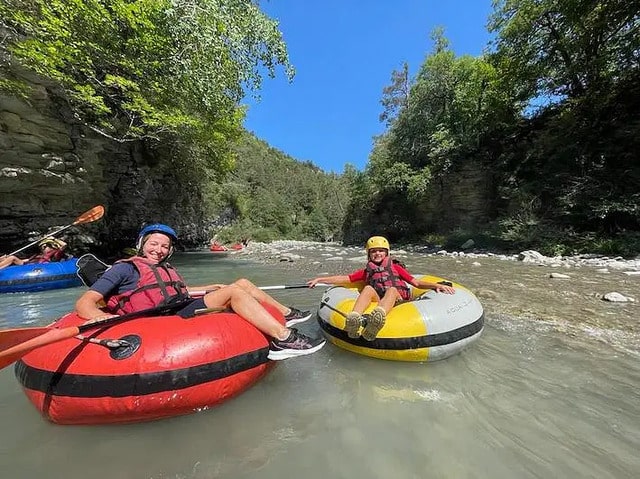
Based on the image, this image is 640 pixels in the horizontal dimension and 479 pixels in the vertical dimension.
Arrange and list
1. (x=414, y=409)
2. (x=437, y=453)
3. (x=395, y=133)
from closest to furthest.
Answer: (x=437, y=453) < (x=414, y=409) < (x=395, y=133)

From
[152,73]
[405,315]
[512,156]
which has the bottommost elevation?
[405,315]

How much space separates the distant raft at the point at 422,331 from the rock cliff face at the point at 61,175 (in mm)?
9746

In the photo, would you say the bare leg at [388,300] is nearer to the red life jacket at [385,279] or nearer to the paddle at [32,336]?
the red life jacket at [385,279]

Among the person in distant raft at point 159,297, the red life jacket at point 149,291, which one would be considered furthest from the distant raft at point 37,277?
the red life jacket at point 149,291

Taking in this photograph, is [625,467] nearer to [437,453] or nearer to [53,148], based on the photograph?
[437,453]

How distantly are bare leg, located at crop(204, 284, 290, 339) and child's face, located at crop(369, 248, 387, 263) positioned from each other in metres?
1.66

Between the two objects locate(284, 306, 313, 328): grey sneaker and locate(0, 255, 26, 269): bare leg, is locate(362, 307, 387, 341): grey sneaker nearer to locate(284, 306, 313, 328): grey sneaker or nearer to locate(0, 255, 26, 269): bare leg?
locate(284, 306, 313, 328): grey sneaker

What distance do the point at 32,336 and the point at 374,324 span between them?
2622 millimetres

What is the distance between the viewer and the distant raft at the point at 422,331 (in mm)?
3164

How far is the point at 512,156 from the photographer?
16.1 m

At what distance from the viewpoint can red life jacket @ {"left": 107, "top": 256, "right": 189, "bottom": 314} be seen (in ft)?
9.79

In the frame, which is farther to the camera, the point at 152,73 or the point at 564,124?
the point at 564,124

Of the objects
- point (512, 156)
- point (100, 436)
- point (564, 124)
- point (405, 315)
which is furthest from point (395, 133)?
point (100, 436)

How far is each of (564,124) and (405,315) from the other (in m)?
13.9
